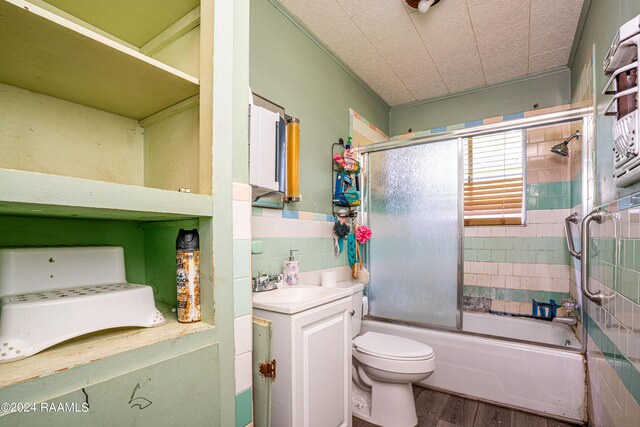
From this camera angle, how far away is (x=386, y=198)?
260cm

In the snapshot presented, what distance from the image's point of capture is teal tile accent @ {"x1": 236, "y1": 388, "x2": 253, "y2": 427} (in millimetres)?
928

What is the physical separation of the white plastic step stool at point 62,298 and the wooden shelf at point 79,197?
0.18 m

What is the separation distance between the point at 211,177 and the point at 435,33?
6.83 feet

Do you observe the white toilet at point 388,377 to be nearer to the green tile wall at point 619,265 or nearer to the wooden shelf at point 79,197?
the green tile wall at point 619,265

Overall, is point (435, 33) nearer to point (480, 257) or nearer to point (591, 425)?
point (480, 257)

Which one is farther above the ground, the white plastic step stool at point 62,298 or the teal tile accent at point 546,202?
the teal tile accent at point 546,202

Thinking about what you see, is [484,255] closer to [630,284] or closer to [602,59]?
[602,59]

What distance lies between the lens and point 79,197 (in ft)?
2.04

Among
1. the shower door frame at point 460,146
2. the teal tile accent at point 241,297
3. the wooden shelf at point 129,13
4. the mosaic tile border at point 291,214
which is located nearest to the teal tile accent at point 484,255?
the shower door frame at point 460,146

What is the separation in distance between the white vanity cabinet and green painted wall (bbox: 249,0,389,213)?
0.85m

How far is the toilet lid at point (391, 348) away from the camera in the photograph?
1.74 metres

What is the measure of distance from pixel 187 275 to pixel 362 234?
5.83 feet

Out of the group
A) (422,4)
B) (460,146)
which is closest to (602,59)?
(460,146)

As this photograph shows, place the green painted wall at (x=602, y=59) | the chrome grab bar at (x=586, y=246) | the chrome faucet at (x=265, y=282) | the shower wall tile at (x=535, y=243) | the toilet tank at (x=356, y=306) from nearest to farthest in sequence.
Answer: the green painted wall at (x=602, y=59), the chrome grab bar at (x=586, y=246), the chrome faucet at (x=265, y=282), the toilet tank at (x=356, y=306), the shower wall tile at (x=535, y=243)
